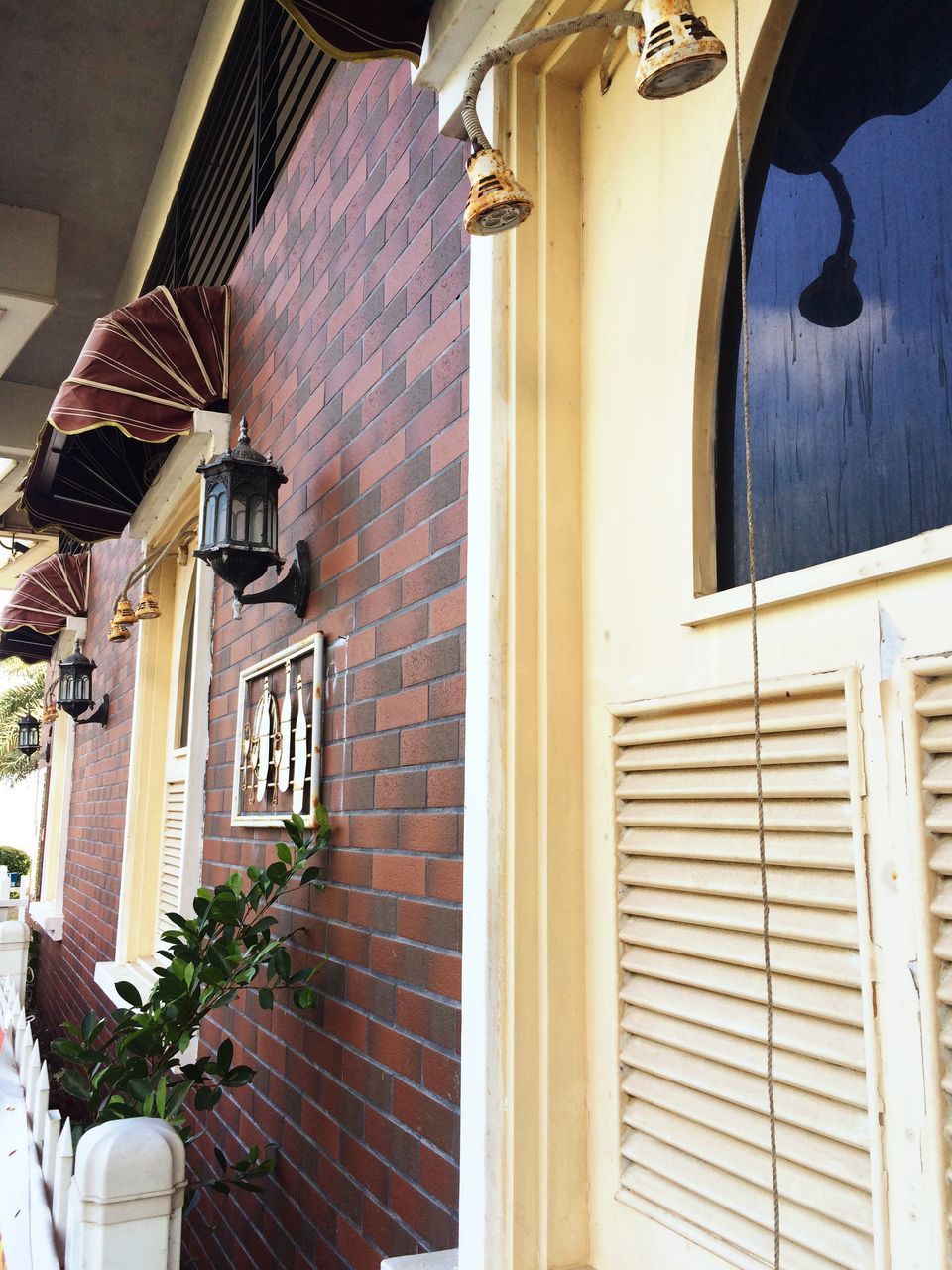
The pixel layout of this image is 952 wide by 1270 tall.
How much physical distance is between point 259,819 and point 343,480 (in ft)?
3.03

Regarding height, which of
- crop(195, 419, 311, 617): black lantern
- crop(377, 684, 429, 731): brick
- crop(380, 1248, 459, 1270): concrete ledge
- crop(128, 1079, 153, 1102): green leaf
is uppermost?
crop(195, 419, 311, 617): black lantern

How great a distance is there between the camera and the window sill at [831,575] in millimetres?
968

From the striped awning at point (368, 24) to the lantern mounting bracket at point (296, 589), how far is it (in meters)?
1.12

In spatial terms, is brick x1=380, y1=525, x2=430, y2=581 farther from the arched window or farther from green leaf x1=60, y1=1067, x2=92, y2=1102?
green leaf x1=60, y1=1067, x2=92, y2=1102

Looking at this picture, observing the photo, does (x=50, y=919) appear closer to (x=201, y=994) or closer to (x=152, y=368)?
(x=152, y=368)

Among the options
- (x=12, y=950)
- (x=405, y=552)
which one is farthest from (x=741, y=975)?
(x=12, y=950)

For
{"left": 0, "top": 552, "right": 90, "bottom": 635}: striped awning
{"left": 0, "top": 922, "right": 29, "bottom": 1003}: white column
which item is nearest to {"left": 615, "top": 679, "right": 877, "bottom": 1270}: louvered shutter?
{"left": 0, "top": 922, "right": 29, "bottom": 1003}: white column

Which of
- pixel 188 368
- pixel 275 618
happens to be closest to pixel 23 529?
pixel 188 368

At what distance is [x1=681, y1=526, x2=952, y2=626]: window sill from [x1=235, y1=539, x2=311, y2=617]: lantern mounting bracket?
1407 mm

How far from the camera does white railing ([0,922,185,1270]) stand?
1688 mm

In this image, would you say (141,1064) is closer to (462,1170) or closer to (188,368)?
(462,1170)

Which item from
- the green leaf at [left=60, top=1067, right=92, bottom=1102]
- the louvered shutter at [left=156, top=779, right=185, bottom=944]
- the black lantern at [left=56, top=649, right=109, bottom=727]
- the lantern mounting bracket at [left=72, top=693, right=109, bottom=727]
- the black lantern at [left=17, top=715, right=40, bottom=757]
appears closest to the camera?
the green leaf at [left=60, top=1067, right=92, bottom=1102]

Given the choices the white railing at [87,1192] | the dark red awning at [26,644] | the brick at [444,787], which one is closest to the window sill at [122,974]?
the white railing at [87,1192]

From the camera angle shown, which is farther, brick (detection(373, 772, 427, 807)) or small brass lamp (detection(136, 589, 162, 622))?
small brass lamp (detection(136, 589, 162, 622))
